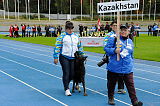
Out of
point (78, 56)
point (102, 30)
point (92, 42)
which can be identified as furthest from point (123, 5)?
point (102, 30)

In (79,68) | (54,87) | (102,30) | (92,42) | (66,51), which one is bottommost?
(54,87)

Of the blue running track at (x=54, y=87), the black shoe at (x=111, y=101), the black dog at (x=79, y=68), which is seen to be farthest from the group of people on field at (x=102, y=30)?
the black shoe at (x=111, y=101)

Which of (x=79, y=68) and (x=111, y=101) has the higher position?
(x=79, y=68)

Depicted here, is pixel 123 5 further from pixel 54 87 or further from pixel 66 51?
pixel 54 87

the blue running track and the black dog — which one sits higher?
the black dog

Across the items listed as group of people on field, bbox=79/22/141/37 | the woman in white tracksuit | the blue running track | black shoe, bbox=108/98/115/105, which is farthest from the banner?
black shoe, bbox=108/98/115/105

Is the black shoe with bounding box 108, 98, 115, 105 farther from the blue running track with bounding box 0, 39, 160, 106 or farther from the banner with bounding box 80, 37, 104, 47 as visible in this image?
the banner with bounding box 80, 37, 104, 47

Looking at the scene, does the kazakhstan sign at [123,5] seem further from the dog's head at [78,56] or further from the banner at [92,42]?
the banner at [92,42]

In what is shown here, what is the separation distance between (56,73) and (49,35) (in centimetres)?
3438

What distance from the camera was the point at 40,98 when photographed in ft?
27.3

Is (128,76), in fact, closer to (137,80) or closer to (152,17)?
(137,80)

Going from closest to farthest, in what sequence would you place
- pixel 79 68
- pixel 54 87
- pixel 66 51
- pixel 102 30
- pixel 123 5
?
pixel 123 5 < pixel 66 51 < pixel 79 68 < pixel 54 87 < pixel 102 30

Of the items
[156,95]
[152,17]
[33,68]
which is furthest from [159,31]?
[152,17]

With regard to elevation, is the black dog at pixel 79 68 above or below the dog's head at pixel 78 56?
below
